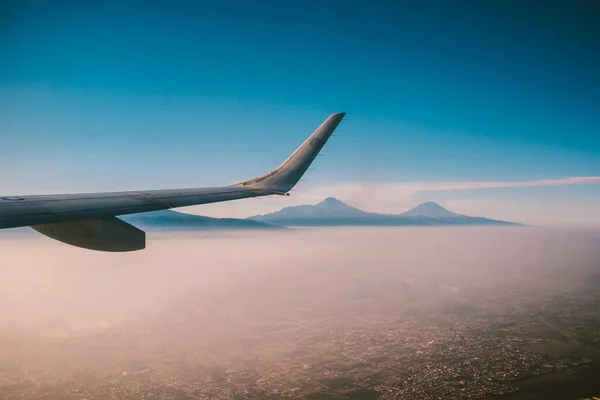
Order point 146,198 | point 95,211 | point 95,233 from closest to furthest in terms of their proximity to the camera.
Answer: point 95,211 < point 95,233 < point 146,198

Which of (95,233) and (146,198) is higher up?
(146,198)

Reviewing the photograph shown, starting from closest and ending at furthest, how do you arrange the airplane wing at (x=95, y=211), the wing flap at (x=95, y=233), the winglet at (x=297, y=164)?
the airplane wing at (x=95, y=211) < the wing flap at (x=95, y=233) < the winglet at (x=297, y=164)

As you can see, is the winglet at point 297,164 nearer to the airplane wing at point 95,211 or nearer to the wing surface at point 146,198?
the wing surface at point 146,198

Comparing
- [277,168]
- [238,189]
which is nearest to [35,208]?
[238,189]

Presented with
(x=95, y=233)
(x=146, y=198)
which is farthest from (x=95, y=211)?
(x=146, y=198)

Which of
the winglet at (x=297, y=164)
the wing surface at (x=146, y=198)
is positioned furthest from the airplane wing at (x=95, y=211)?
the winglet at (x=297, y=164)

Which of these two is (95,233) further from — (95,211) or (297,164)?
(297,164)
